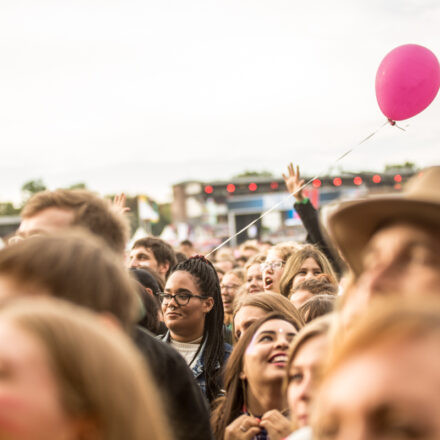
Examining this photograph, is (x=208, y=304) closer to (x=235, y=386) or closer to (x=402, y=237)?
(x=235, y=386)

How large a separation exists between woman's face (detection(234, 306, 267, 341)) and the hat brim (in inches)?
72.3

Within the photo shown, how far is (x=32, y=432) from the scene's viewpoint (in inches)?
38.2

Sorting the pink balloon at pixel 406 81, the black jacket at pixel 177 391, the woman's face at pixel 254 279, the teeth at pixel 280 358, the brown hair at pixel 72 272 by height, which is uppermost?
the pink balloon at pixel 406 81

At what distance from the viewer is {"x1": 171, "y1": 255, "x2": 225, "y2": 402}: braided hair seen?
3682mm

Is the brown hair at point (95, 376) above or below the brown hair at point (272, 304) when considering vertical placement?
above

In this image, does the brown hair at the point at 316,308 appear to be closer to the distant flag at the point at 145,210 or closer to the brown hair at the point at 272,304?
the brown hair at the point at 272,304

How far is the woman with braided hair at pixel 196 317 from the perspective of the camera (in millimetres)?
3891

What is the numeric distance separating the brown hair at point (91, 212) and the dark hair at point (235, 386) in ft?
3.55

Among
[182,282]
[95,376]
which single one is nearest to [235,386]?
[182,282]

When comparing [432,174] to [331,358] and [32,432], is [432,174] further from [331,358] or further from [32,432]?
[32,432]

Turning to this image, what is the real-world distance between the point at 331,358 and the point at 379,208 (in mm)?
478

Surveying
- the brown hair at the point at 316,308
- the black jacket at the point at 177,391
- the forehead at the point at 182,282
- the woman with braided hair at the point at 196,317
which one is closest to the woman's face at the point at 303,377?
the black jacket at the point at 177,391

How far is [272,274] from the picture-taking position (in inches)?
211

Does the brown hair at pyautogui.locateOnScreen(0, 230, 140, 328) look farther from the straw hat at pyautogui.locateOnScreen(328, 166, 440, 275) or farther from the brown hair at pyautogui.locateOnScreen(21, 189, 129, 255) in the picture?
the straw hat at pyautogui.locateOnScreen(328, 166, 440, 275)
